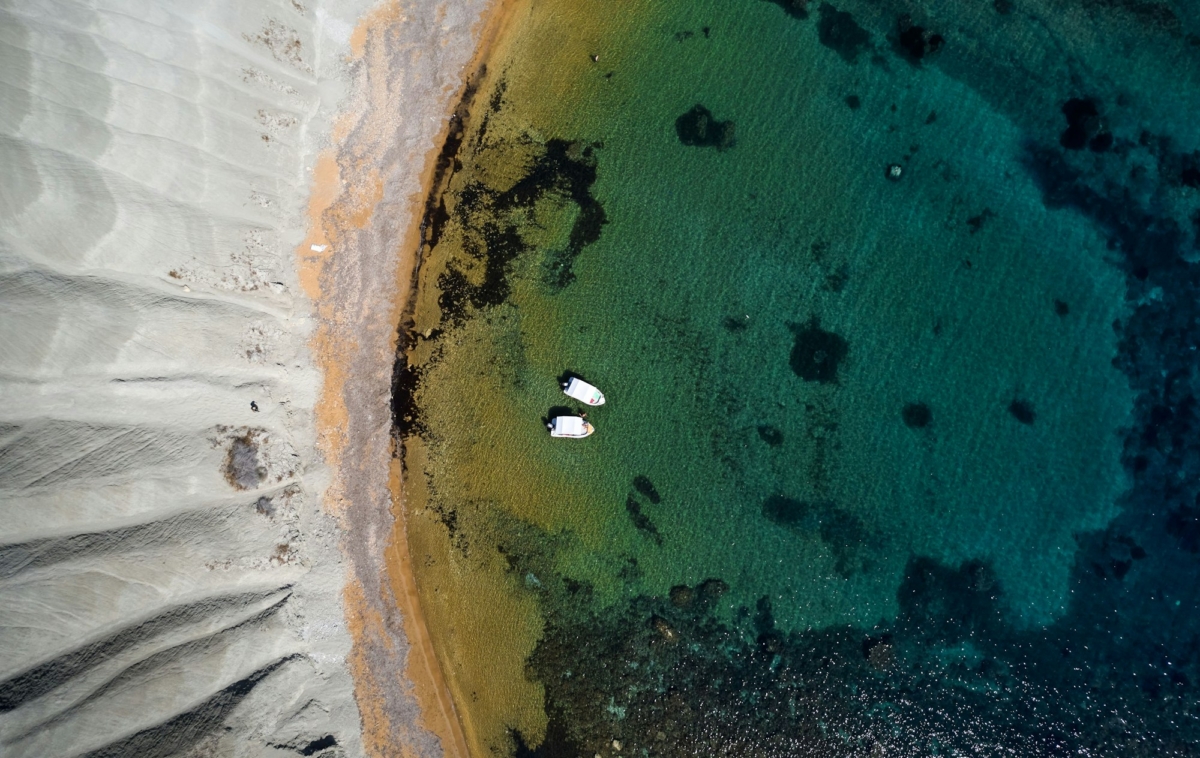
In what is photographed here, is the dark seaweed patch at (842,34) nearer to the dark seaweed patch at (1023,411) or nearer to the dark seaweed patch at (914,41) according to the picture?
the dark seaweed patch at (914,41)

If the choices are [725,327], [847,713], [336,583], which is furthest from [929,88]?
[336,583]

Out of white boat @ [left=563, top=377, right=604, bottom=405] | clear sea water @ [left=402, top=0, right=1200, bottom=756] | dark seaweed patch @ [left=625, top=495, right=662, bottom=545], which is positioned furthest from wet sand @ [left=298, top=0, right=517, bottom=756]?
dark seaweed patch @ [left=625, top=495, right=662, bottom=545]

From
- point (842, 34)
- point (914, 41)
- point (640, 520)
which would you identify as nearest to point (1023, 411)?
point (914, 41)

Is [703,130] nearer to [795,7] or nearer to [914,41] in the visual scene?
[795,7]

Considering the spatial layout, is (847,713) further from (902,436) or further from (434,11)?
(434,11)

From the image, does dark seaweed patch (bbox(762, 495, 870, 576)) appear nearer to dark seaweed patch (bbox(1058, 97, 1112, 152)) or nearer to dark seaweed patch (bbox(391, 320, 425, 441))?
dark seaweed patch (bbox(391, 320, 425, 441))

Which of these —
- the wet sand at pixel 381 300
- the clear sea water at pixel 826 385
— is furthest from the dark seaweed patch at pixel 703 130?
the wet sand at pixel 381 300
